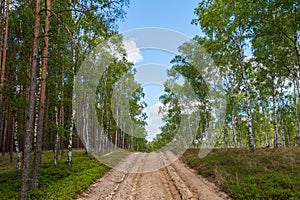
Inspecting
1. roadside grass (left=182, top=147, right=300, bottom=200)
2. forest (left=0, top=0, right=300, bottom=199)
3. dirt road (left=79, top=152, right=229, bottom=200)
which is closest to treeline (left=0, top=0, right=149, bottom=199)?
forest (left=0, top=0, right=300, bottom=199)

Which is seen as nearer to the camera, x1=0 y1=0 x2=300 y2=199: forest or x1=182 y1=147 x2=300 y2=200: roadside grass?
x1=182 y1=147 x2=300 y2=200: roadside grass

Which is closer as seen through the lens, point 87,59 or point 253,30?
point 253,30

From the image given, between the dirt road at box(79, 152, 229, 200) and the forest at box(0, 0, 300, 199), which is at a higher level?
the forest at box(0, 0, 300, 199)

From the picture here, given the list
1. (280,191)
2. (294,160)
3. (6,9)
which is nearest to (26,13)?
(6,9)

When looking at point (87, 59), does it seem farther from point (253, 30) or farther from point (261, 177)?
point (261, 177)

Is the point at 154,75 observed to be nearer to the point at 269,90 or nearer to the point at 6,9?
the point at 269,90

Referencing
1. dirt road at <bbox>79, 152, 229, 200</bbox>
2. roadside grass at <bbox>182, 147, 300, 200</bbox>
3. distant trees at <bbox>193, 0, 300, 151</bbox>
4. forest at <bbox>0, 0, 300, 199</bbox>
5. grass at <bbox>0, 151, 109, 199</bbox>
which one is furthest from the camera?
distant trees at <bbox>193, 0, 300, 151</bbox>

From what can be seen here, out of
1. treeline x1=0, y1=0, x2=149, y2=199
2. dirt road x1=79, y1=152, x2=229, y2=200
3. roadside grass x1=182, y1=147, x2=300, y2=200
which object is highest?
treeline x1=0, y1=0, x2=149, y2=199

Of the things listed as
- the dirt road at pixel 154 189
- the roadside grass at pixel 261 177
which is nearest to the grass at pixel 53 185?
the dirt road at pixel 154 189

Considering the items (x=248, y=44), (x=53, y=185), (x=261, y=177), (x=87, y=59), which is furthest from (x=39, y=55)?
(x=248, y=44)

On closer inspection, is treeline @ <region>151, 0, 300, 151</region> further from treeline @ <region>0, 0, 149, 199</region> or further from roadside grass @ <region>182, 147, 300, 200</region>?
treeline @ <region>0, 0, 149, 199</region>

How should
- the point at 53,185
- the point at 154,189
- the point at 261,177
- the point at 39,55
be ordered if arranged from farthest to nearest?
the point at 39,55 < the point at 53,185 < the point at 154,189 < the point at 261,177

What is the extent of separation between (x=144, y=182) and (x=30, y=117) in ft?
21.3

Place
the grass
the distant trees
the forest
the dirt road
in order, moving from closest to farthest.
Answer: the dirt road, the grass, the forest, the distant trees
